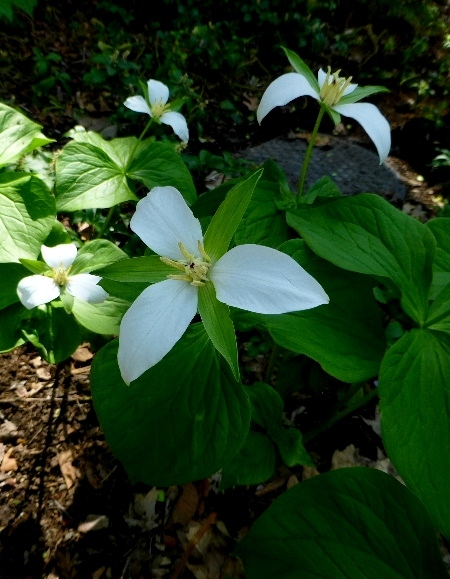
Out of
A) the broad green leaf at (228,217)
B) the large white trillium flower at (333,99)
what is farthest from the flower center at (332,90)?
the broad green leaf at (228,217)

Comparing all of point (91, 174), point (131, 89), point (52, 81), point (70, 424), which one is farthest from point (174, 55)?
point (70, 424)

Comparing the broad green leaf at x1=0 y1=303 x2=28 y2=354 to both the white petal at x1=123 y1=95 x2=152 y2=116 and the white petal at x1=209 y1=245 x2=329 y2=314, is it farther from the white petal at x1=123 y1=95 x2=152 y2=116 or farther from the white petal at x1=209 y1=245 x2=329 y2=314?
the white petal at x1=209 y1=245 x2=329 y2=314

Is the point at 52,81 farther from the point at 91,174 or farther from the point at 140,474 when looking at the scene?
the point at 140,474

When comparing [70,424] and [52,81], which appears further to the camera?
[52,81]

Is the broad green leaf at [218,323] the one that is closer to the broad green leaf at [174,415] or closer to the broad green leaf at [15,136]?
the broad green leaf at [174,415]

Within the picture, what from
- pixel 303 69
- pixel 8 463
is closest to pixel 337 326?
pixel 303 69

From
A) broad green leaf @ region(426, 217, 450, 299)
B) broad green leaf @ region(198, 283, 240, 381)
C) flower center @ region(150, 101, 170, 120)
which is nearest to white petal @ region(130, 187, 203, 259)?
broad green leaf @ region(198, 283, 240, 381)

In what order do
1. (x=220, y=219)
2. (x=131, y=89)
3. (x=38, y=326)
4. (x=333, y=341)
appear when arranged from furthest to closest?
(x=131, y=89), (x=38, y=326), (x=333, y=341), (x=220, y=219)
